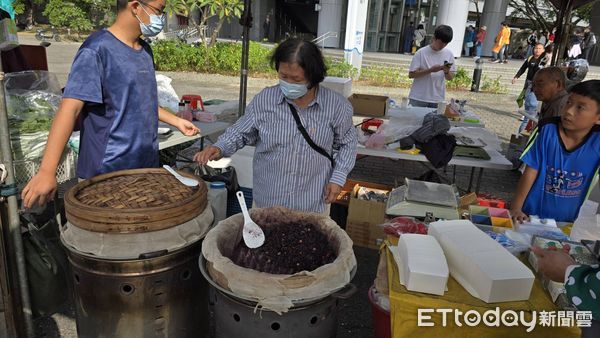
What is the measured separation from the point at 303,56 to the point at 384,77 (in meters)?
12.0

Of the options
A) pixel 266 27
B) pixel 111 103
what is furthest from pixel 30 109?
pixel 266 27

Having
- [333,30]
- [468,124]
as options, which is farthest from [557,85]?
[333,30]

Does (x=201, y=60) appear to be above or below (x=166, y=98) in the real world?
below

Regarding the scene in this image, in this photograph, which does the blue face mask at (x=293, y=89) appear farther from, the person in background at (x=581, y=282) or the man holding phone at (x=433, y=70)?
the man holding phone at (x=433, y=70)

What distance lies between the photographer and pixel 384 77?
13.4 m

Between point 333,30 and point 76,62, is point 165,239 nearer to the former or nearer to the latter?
point 76,62

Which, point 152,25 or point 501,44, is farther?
point 501,44

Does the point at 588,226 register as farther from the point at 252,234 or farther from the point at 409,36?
the point at 409,36

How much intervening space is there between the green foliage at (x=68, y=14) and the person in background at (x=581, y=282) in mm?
25447

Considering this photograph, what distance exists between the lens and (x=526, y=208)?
261 cm

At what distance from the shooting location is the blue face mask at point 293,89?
2006 millimetres

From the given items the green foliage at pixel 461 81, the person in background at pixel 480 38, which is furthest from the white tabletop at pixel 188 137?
the person in background at pixel 480 38

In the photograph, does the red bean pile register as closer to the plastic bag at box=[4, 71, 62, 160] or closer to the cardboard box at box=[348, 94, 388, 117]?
the plastic bag at box=[4, 71, 62, 160]

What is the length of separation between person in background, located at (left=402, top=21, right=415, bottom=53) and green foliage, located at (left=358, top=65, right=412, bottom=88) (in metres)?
6.50
